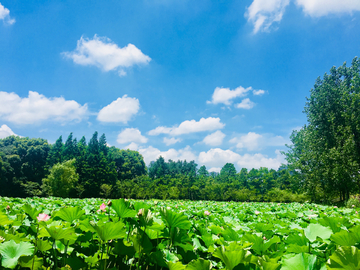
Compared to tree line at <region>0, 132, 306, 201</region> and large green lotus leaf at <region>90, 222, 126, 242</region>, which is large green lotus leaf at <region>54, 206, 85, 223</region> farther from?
tree line at <region>0, 132, 306, 201</region>

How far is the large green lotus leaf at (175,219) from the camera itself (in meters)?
1.15

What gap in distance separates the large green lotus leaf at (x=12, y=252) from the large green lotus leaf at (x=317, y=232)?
1.63 meters

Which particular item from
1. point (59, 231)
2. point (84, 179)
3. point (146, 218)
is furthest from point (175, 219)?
point (84, 179)

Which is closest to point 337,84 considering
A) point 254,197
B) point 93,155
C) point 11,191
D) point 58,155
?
point 254,197

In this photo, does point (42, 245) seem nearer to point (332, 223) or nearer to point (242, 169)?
point (332, 223)

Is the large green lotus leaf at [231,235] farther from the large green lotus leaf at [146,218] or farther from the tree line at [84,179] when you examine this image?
the tree line at [84,179]

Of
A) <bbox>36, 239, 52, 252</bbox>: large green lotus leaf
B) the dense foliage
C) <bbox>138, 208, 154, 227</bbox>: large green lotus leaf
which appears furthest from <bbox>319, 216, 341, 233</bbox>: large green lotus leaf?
the dense foliage

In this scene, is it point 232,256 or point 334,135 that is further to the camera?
point 334,135

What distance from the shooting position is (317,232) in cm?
124

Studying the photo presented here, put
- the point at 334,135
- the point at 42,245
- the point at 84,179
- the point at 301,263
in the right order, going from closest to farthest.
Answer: the point at 301,263, the point at 42,245, the point at 334,135, the point at 84,179

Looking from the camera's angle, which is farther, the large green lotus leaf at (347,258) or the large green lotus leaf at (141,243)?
the large green lotus leaf at (141,243)

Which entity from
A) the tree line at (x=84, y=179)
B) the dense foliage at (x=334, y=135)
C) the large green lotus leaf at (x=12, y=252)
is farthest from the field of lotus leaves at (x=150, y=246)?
the tree line at (x=84, y=179)

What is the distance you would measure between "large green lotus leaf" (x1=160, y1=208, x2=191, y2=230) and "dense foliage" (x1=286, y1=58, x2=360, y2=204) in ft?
76.5

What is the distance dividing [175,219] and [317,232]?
0.89m
